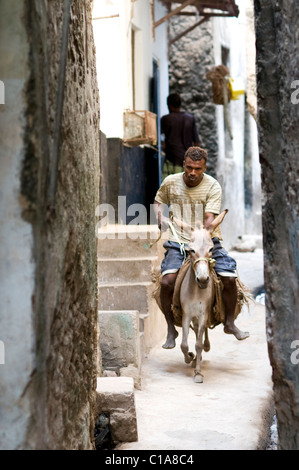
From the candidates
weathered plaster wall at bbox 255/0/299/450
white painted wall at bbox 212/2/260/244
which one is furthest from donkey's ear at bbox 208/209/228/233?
white painted wall at bbox 212/2/260/244

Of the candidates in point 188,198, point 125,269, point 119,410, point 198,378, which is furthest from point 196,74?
point 119,410

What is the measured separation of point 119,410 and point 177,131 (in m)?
8.12

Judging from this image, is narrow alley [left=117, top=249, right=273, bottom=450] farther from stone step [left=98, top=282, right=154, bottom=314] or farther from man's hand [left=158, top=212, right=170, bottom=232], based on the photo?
man's hand [left=158, top=212, right=170, bottom=232]

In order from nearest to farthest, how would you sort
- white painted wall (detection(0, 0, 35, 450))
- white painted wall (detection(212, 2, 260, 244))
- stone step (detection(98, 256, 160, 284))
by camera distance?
white painted wall (detection(0, 0, 35, 450)) < stone step (detection(98, 256, 160, 284)) < white painted wall (detection(212, 2, 260, 244))

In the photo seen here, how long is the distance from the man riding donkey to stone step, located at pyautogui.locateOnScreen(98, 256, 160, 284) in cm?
97

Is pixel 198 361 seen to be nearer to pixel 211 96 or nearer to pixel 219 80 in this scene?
pixel 219 80

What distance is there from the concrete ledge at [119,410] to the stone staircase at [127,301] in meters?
1.48

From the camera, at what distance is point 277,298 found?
359 centimetres

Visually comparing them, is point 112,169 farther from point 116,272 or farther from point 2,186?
point 2,186

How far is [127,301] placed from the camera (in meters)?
7.96

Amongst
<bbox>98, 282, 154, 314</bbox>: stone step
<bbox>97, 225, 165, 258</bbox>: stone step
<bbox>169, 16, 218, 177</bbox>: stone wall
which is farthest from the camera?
<bbox>169, 16, 218, 177</bbox>: stone wall

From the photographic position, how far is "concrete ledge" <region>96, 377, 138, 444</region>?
4945mm
